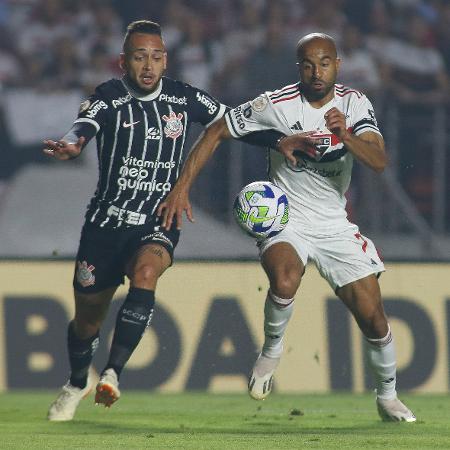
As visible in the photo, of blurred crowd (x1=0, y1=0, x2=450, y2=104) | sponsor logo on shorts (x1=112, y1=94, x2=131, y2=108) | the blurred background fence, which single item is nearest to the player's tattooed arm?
sponsor logo on shorts (x1=112, y1=94, x2=131, y2=108)

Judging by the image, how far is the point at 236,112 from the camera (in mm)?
7223

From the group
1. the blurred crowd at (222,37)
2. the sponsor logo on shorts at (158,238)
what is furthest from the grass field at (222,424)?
the blurred crowd at (222,37)

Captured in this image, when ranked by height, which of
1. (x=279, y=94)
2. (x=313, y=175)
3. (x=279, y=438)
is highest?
(x=279, y=94)

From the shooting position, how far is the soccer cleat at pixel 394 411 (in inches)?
277

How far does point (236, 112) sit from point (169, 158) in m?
0.50

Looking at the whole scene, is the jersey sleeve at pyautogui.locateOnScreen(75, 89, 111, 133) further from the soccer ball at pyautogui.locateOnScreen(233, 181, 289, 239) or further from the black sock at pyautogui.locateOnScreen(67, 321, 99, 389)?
the black sock at pyautogui.locateOnScreen(67, 321, 99, 389)

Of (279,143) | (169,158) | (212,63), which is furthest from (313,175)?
(212,63)

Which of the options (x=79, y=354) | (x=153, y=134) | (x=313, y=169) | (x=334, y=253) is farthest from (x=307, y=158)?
(x=79, y=354)

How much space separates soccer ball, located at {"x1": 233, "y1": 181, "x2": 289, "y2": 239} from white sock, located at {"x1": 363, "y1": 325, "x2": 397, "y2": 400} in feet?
2.82

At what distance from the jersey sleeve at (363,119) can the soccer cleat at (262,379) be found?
1.36m

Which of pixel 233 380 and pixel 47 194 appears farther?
pixel 47 194

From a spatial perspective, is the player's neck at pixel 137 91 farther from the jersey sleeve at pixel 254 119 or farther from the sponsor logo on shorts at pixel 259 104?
the sponsor logo on shorts at pixel 259 104

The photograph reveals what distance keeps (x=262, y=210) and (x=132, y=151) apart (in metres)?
0.82

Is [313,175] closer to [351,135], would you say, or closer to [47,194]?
[351,135]
